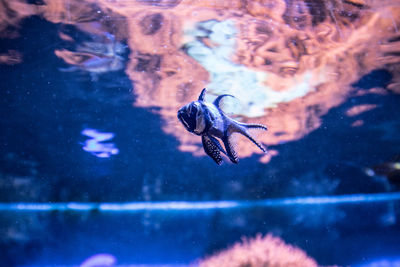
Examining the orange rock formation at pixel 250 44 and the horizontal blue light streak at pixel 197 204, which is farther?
the horizontal blue light streak at pixel 197 204

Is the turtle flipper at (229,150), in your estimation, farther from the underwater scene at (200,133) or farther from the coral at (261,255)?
the coral at (261,255)

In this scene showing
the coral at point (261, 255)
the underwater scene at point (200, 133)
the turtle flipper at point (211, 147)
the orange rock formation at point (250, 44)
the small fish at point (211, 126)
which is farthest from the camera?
the coral at point (261, 255)

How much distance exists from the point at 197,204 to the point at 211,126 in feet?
43.8

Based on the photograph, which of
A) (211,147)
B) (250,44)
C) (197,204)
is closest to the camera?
(211,147)

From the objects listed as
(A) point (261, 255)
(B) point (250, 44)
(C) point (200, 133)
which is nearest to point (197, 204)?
(A) point (261, 255)

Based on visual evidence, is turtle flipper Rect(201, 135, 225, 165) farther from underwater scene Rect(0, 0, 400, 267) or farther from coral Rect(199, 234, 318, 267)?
coral Rect(199, 234, 318, 267)

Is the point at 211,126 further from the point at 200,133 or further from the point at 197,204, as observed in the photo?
the point at 197,204

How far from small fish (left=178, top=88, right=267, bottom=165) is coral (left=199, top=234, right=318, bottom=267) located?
10.5 m

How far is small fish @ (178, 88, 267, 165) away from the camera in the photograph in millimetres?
2868

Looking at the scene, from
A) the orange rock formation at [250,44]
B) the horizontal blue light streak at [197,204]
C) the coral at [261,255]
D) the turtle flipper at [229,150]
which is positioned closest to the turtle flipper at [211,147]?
the turtle flipper at [229,150]

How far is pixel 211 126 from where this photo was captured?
10.0ft

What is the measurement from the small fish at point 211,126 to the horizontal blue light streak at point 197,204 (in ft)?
40.8

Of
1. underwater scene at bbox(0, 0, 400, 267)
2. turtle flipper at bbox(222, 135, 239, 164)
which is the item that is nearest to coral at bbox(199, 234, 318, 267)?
underwater scene at bbox(0, 0, 400, 267)

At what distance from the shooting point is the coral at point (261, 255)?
1245cm
